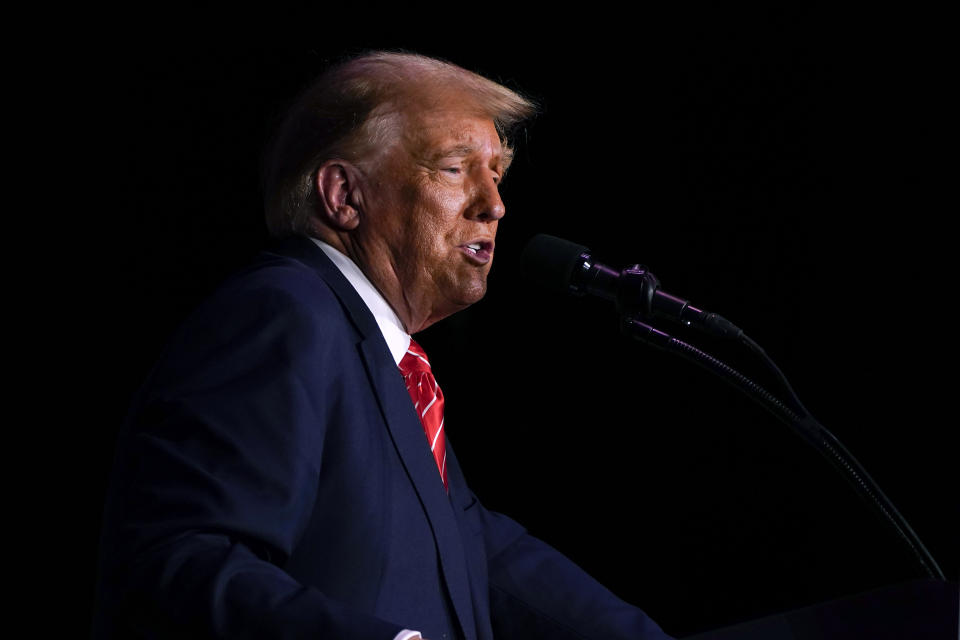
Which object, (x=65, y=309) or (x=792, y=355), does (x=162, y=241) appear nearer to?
(x=65, y=309)

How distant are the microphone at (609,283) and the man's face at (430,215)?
18 centimetres

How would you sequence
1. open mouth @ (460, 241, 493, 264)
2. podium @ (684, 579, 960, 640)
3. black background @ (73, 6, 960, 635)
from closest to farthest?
1. podium @ (684, 579, 960, 640)
2. open mouth @ (460, 241, 493, 264)
3. black background @ (73, 6, 960, 635)

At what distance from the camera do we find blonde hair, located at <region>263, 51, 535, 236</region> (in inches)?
71.3

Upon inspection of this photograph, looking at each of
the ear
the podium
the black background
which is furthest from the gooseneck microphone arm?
the black background

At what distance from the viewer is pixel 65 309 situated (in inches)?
89.0

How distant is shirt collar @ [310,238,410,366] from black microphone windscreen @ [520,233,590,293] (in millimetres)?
262

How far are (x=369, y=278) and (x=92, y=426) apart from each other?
929mm

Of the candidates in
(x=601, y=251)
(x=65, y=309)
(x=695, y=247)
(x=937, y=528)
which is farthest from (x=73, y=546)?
(x=937, y=528)

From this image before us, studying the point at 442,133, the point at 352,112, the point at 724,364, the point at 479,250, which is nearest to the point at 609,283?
the point at 724,364

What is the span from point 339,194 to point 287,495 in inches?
27.7

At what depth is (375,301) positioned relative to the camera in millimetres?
1759

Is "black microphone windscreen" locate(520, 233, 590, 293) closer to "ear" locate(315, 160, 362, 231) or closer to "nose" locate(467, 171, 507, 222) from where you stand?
"nose" locate(467, 171, 507, 222)

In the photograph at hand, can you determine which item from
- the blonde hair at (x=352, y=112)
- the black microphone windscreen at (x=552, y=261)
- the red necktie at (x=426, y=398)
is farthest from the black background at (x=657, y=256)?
the black microphone windscreen at (x=552, y=261)

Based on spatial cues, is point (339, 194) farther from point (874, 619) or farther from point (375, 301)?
point (874, 619)
